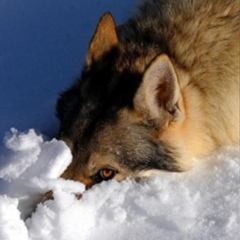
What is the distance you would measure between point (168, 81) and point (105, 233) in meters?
0.89

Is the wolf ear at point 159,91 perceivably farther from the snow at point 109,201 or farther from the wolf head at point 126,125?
the snow at point 109,201

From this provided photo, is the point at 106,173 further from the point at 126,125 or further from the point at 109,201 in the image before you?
the point at 126,125

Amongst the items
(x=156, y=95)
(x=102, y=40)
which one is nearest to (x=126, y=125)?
(x=156, y=95)

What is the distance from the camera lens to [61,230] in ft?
9.98

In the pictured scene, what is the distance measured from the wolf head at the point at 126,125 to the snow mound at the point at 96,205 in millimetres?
105

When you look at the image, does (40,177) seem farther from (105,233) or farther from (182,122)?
(182,122)

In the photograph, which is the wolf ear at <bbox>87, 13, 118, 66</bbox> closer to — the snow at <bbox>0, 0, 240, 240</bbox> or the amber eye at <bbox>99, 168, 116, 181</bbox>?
the snow at <bbox>0, 0, 240, 240</bbox>

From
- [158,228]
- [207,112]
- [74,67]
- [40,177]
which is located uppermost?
[74,67]

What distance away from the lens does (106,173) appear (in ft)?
10.9

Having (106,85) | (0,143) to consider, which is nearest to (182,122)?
(106,85)

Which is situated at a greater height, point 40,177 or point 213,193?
point 40,177

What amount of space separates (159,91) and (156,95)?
29 mm

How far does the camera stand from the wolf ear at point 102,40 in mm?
3641

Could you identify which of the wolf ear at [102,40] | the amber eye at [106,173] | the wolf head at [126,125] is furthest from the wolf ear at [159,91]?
the wolf ear at [102,40]
